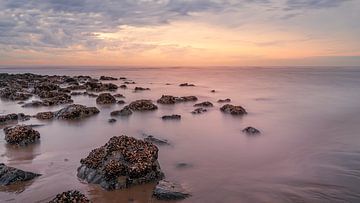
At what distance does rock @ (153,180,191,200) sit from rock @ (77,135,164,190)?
1.57 feet

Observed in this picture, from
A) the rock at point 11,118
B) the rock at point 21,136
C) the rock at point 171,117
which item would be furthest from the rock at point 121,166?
the rock at point 11,118

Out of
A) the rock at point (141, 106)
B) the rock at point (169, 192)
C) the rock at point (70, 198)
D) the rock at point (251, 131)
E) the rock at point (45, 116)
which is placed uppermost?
the rock at point (141, 106)

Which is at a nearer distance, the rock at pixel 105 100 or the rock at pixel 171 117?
the rock at pixel 171 117

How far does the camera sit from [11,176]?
6.47m

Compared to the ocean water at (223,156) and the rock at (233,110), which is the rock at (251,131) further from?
the rock at (233,110)

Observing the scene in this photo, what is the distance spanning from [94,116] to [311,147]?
8.68m

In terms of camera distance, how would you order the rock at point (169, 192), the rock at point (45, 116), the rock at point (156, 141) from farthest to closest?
the rock at point (45, 116) < the rock at point (156, 141) < the rock at point (169, 192)

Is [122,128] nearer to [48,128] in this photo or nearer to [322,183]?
[48,128]

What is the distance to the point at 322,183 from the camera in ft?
21.8

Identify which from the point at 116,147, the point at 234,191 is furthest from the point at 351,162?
the point at 116,147

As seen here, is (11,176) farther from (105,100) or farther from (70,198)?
(105,100)

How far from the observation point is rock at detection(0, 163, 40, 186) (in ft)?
20.9

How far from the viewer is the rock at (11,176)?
6.38 meters

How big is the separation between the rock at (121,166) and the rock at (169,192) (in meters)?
0.48
